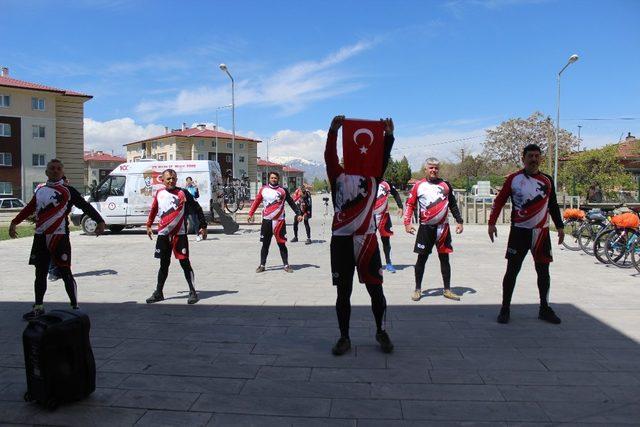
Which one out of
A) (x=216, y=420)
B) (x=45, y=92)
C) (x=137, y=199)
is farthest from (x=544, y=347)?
(x=45, y=92)

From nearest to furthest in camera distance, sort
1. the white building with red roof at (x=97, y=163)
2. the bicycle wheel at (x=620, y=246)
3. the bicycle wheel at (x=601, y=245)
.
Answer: the bicycle wheel at (x=620, y=246)
the bicycle wheel at (x=601, y=245)
the white building with red roof at (x=97, y=163)

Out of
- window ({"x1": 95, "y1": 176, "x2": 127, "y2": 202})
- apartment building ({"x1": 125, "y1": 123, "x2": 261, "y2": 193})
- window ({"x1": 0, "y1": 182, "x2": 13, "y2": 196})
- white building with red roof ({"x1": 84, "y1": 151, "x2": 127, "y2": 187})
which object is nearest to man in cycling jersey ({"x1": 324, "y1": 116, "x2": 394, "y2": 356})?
window ({"x1": 95, "y1": 176, "x2": 127, "y2": 202})

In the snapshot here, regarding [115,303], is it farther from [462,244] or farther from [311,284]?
[462,244]

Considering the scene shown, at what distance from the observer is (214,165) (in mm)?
20203

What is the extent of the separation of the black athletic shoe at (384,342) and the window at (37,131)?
5189 cm

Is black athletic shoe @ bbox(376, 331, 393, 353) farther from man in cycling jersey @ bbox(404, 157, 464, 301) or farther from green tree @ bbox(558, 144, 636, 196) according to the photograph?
green tree @ bbox(558, 144, 636, 196)

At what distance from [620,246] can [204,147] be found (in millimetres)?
78811

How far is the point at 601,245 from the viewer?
10500 mm

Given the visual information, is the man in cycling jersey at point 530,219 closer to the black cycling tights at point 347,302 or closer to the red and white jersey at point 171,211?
the black cycling tights at point 347,302

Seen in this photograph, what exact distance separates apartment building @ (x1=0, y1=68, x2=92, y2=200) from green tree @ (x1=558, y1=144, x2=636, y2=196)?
39277mm

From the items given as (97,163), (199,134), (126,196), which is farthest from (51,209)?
(97,163)

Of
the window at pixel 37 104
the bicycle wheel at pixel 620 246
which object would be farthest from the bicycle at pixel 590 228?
the window at pixel 37 104

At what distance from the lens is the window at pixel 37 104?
159ft

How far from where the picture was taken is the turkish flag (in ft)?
15.1
